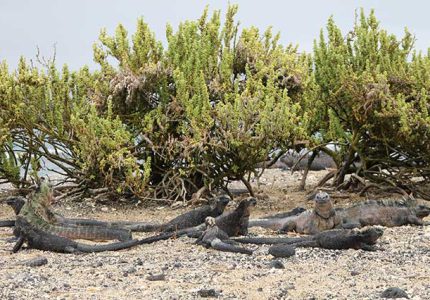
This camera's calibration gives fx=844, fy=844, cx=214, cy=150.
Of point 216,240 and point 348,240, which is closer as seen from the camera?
point 348,240

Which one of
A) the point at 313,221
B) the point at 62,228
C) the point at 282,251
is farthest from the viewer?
the point at 313,221

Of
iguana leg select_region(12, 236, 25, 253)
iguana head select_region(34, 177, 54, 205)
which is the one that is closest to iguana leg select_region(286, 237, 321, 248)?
iguana leg select_region(12, 236, 25, 253)

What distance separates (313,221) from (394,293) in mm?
3872

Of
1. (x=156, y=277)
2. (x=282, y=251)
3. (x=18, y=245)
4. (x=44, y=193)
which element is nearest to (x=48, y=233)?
(x=18, y=245)

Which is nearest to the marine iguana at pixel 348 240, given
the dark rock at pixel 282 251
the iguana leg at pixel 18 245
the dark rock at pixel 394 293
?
the dark rock at pixel 282 251

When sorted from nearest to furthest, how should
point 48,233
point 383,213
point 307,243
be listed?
point 307,243
point 48,233
point 383,213

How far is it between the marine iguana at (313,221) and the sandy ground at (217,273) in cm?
73

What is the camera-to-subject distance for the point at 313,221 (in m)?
10.5

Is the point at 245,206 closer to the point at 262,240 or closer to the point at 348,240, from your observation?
the point at 262,240

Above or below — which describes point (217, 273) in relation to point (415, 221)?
below

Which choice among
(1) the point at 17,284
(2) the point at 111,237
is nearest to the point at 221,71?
(2) the point at 111,237

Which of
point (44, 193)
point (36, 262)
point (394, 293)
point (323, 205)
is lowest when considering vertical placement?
point (394, 293)

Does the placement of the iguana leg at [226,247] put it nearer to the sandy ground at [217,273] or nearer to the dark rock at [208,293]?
the sandy ground at [217,273]

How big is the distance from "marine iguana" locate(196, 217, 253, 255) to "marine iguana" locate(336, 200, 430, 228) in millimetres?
2038
